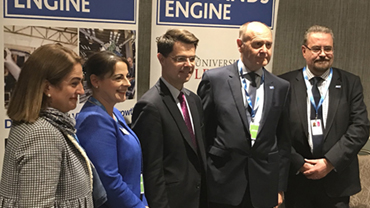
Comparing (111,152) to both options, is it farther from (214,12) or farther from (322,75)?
(322,75)

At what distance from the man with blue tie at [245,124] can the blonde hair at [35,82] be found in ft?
4.42

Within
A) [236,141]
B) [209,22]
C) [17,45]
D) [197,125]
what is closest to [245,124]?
[236,141]

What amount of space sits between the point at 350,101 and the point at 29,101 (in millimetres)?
2571

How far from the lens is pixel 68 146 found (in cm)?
180

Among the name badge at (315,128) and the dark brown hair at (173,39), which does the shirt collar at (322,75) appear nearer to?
the name badge at (315,128)

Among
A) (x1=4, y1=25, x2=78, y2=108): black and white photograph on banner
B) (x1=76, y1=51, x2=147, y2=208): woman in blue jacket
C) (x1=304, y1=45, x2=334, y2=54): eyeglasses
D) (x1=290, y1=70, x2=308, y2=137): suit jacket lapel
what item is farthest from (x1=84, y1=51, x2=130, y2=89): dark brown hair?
(x1=304, y1=45, x2=334, y2=54): eyeglasses

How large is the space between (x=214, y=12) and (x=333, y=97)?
117cm

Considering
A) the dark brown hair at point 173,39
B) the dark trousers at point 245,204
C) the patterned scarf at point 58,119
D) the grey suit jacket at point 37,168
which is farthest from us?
the dark trousers at point 245,204

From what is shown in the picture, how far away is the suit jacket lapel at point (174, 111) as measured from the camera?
2541mm

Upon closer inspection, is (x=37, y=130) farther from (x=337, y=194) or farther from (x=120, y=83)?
(x=337, y=194)

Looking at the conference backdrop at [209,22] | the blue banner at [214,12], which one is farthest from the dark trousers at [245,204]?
the blue banner at [214,12]

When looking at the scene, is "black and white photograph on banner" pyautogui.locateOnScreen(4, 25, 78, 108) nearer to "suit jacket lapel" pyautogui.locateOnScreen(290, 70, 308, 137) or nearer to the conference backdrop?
the conference backdrop

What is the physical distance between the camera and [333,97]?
3.35 meters

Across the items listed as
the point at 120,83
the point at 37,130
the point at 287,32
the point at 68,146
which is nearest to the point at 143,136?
the point at 120,83
